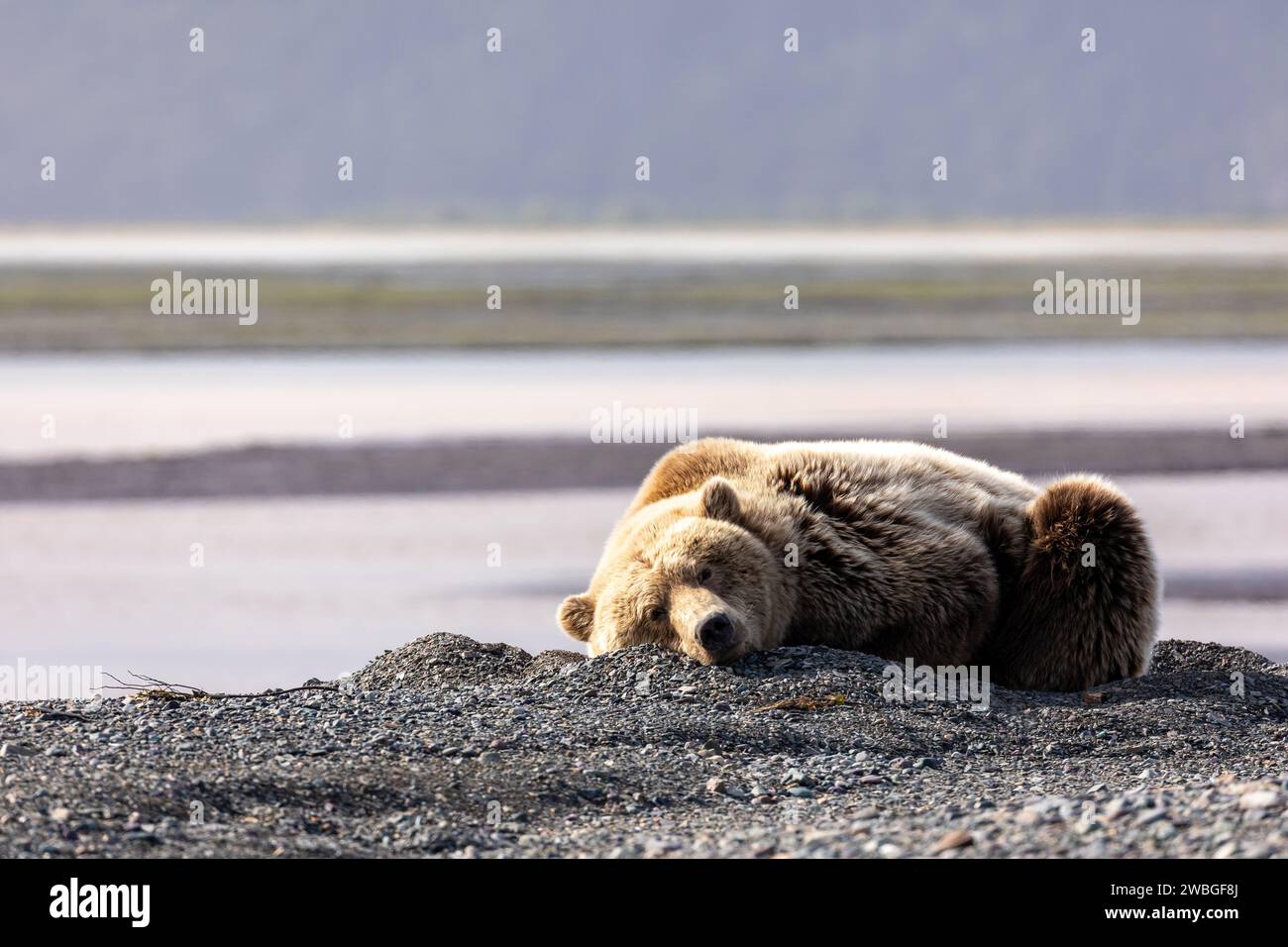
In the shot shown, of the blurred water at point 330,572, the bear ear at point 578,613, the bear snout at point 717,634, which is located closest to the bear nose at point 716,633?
the bear snout at point 717,634

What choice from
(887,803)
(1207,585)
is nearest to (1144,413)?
(1207,585)

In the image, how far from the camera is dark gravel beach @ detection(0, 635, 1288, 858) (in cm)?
439

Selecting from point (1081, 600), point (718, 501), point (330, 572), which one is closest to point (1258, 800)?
point (1081, 600)

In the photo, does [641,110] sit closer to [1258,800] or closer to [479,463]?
[479,463]

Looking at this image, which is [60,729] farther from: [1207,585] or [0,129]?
[0,129]

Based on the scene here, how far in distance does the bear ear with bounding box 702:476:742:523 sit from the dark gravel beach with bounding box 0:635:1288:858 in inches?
23.4

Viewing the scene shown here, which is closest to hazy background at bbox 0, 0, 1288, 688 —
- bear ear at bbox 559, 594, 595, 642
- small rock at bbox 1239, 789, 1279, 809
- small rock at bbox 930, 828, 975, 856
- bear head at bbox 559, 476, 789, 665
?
bear ear at bbox 559, 594, 595, 642

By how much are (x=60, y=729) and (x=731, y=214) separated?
13787cm

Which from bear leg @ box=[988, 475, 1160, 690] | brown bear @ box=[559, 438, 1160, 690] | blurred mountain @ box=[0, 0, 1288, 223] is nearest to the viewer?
brown bear @ box=[559, 438, 1160, 690]

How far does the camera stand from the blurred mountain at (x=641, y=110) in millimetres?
149125

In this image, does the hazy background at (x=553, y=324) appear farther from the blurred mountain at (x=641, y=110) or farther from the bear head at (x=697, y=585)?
the bear head at (x=697, y=585)

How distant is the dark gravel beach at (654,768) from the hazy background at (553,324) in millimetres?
2180

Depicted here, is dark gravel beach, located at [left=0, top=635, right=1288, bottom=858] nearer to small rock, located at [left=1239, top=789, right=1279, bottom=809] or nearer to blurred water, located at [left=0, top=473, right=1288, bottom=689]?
small rock, located at [left=1239, top=789, right=1279, bottom=809]

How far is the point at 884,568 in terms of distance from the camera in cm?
631
